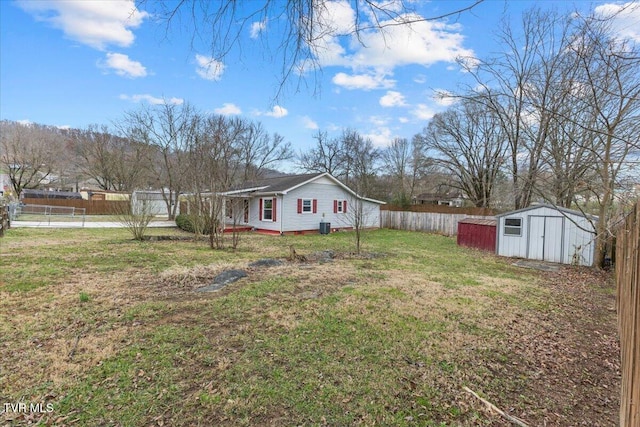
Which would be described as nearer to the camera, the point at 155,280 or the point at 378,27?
the point at 378,27

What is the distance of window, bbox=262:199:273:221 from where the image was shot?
17.7m

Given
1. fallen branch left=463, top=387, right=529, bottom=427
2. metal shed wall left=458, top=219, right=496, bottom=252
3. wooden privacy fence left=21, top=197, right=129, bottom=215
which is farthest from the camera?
wooden privacy fence left=21, top=197, right=129, bottom=215

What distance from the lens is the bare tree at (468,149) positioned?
2367 cm

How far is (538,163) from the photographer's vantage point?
12.1 m

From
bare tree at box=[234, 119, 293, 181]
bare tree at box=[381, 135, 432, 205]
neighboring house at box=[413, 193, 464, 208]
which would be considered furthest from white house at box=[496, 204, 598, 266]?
neighboring house at box=[413, 193, 464, 208]

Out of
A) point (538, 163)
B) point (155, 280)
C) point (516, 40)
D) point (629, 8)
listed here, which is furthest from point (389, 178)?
point (629, 8)

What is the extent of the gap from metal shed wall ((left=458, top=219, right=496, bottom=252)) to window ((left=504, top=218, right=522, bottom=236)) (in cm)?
96

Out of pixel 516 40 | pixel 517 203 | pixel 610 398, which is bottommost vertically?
pixel 610 398

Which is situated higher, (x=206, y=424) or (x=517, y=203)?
(x=517, y=203)

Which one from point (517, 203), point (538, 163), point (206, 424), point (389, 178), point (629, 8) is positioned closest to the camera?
point (629, 8)

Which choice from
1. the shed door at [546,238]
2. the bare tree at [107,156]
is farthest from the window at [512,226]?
the bare tree at [107,156]

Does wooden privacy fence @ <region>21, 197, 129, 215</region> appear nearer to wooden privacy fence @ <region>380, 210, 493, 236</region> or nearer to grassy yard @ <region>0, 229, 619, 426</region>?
wooden privacy fence @ <region>380, 210, 493, 236</region>

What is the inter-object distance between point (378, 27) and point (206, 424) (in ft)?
9.95

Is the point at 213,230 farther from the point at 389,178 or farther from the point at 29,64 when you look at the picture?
the point at 389,178
